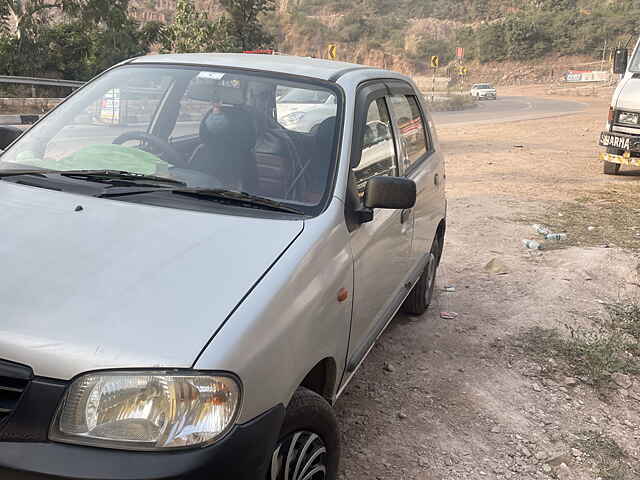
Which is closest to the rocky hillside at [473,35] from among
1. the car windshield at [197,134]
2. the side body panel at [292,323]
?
the car windshield at [197,134]

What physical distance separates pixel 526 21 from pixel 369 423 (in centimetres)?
8014

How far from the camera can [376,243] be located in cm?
309

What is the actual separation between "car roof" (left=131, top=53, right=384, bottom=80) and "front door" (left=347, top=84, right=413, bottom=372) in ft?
0.75

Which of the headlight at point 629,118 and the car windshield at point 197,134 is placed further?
the headlight at point 629,118

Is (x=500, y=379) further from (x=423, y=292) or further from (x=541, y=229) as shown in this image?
(x=541, y=229)

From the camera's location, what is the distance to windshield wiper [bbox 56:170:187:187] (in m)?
2.79

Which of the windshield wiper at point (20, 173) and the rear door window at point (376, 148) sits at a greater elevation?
the rear door window at point (376, 148)

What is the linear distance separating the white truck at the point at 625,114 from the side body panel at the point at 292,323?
903 cm

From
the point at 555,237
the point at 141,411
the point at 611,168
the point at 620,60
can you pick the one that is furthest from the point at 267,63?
the point at 611,168

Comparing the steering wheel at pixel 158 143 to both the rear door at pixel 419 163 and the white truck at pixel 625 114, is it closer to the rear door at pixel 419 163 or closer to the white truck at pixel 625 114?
the rear door at pixel 419 163

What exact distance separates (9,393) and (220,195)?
1.13 metres

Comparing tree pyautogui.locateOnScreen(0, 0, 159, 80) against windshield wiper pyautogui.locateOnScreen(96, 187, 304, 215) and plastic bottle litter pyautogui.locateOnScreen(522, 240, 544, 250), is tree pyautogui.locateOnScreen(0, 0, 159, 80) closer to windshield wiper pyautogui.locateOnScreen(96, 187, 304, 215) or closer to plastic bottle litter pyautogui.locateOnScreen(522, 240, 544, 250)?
plastic bottle litter pyautogui.locateOnScreen(522, 240, 544, 250)

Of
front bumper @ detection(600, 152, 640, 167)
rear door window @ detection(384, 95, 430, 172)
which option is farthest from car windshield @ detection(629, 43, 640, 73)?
rear door window @ detection(384, 95, 430, 172)

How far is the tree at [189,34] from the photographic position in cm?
2966
